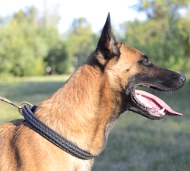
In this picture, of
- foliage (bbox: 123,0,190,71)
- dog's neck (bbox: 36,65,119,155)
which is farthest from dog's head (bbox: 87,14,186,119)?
foliage (bbox: 123,0,190,71)

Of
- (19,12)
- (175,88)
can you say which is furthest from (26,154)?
(19,12)

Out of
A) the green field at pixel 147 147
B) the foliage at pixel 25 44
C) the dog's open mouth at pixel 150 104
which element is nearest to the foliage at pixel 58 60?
the foliage at pixel 25 44

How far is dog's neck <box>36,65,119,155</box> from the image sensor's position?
8.27 ft

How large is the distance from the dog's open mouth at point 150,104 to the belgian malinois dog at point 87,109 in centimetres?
1

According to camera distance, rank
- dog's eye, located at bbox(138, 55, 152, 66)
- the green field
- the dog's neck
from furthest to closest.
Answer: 1. the green field
2. dog's eye, located at bbox(138, 55, 152, 66)
3. the dog's neck

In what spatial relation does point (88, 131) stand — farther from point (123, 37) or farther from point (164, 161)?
point (123, 37)

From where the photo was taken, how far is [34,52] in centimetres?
4381

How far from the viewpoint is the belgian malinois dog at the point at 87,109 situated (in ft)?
7.91

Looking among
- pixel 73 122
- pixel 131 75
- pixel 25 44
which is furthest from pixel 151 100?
pixel 25 44

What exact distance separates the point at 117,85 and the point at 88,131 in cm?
50

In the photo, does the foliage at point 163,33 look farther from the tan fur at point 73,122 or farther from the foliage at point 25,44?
the foliage at point 25,44

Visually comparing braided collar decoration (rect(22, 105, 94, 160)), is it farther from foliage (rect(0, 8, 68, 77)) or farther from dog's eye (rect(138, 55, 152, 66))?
foliage (rect(0, 8, 68, 77))

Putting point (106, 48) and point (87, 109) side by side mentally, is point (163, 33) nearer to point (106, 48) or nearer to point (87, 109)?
point (106, 48)

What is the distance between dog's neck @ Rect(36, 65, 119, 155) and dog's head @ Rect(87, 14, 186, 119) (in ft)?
0.39
